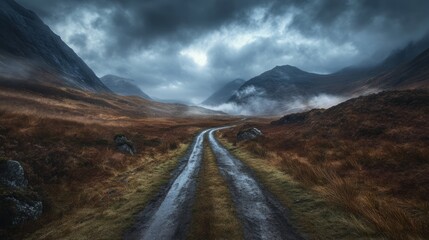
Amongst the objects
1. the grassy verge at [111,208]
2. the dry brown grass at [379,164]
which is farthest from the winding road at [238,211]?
the dry brown grass at [379,164]

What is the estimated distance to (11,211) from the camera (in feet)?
31.8

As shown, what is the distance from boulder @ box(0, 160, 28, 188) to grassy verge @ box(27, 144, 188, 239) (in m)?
2.18

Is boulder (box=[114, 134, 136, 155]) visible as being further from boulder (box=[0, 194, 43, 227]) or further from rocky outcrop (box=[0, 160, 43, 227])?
boulder (box=[0, 194, 43, 227])

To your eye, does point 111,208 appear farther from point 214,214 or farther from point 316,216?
point 316,216

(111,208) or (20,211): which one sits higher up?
(20,211)

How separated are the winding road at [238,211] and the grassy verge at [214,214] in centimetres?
28

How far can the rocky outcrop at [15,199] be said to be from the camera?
9.62 metres

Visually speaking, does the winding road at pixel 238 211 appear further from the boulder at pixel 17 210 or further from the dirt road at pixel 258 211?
the boulder at pixel 17 210

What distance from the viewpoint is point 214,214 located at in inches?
395

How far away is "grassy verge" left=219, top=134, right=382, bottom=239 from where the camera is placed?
8125 mm

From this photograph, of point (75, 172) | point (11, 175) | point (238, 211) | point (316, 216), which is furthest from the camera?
point (75, 172)

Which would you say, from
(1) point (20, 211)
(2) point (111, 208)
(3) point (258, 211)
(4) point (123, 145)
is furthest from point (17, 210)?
(4) point (123, 145)

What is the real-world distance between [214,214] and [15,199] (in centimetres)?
747

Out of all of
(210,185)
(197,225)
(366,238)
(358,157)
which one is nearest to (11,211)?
(197,225)
